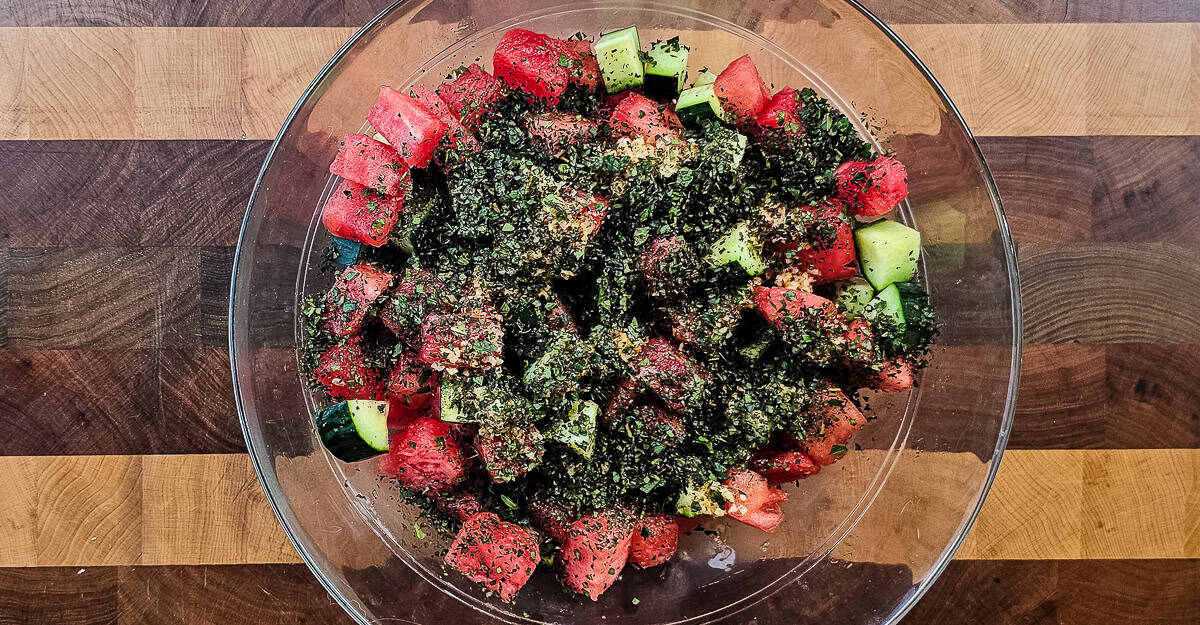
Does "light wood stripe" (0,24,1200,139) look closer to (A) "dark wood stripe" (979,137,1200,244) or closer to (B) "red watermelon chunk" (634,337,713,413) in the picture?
(A) "dark wood stripe" (979,137,1200,244)

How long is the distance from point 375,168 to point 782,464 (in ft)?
3.38

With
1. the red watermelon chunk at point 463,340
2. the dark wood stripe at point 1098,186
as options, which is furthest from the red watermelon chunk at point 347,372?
the dark wood stripe at point 1098,186

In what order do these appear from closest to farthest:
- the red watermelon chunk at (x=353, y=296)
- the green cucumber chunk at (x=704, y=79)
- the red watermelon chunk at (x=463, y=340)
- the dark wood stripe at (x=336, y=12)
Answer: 1. the red watermelon chunk at (x=463, y=340)
2. the red watermelon chunk at (x=353, y=296)
3. the green cucumber chunk at (x=704, y=79)
4. the dark wood stripe at (x=336, y=12)

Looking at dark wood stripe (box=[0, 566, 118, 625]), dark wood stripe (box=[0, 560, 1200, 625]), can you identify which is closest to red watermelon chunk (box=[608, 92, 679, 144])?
dark wood stripe (box=[0, 560, 1200, 625])

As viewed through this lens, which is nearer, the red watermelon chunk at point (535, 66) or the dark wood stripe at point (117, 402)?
the red watermelon chunk at point (535, 66)

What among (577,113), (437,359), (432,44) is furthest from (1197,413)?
(432,44)

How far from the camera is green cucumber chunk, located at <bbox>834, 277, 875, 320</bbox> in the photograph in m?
1.59

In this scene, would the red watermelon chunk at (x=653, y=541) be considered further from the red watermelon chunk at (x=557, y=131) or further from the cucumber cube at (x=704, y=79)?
the cucumber cube at (x=704, y=79)

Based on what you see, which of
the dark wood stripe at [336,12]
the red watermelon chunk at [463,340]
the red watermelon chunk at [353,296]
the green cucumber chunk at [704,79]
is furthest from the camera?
the dark wood stripe at [336,12]

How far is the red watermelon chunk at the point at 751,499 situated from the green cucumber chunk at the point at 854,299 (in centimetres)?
38

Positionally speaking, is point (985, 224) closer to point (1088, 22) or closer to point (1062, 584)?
point (1088, 22)

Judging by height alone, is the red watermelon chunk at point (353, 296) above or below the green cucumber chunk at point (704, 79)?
below

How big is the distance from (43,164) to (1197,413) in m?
3.06

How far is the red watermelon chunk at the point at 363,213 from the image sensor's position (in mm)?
1550
